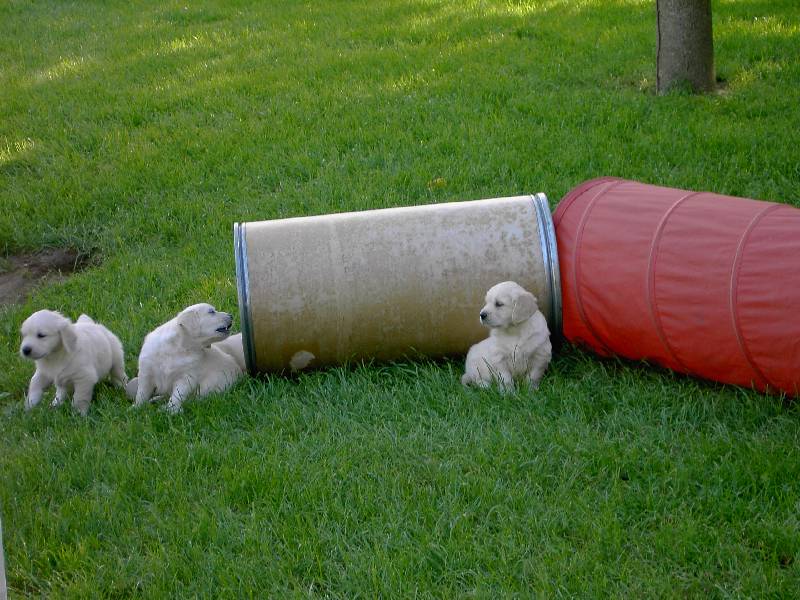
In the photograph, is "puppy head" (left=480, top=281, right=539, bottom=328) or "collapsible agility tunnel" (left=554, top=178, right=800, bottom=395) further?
"puppy head" (left=480, top=281, right=539, bottom=328)

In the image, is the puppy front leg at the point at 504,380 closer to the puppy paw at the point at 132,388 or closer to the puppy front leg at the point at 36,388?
the puppy paw at the point at 132,388

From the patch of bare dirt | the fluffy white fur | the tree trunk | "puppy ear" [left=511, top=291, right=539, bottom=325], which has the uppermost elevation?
the tree trunk

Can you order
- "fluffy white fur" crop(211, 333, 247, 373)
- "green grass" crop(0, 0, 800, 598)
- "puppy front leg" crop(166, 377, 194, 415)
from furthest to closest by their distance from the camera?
"fluffy white fur" crop(211, 333, 247, 373), "puppy front leg" crop(166, 377, 194, 415), "green grass" crop(0, 0, 800, 598)

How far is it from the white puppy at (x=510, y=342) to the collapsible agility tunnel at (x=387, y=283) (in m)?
0.28

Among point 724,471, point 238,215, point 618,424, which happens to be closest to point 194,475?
point 618,424

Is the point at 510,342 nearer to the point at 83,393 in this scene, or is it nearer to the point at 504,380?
the point at 504,380

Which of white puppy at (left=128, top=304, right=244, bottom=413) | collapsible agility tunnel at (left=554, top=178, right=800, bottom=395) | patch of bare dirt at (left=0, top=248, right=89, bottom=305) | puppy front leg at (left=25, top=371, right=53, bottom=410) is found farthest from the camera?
patch of bare dirt at (left=0, top=248, right=89, bottom=305)

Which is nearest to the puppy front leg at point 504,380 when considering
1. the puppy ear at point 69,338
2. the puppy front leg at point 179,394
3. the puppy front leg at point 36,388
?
the puppy front leg at point 179,394

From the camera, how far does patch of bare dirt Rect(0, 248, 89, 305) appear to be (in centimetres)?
778

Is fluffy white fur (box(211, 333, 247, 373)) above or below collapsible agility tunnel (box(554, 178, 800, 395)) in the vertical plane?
below

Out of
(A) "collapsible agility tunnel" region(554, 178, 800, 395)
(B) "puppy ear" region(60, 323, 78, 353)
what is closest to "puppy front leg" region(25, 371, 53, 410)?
(B) "puppy ear" region(60, 323, 78, 353)

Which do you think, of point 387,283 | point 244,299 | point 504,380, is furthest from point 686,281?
point 244,299

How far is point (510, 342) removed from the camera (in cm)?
544

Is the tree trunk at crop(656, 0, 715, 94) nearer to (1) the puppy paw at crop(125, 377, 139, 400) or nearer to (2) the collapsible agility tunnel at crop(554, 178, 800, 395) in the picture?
(2) the collapsible agility tunnel at crop(554, 178, 800, 395)
